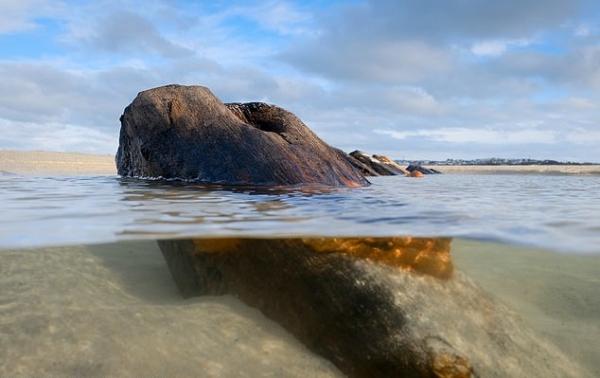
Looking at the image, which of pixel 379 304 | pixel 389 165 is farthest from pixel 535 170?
pixel 379 304

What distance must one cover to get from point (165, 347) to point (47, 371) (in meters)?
0.55

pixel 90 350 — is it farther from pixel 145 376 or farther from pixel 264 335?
pixel 264 335

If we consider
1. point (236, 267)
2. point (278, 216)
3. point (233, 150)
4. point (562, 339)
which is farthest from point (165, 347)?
point (233, 150)

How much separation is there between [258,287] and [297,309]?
0.31 m

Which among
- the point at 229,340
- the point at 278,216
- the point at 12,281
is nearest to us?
the point at 229,340

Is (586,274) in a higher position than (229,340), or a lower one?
→ higher

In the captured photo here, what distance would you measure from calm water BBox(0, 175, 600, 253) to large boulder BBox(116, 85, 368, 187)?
767mm

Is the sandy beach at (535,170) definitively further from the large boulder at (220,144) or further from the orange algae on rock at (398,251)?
the orange algae on rock at (398,251)

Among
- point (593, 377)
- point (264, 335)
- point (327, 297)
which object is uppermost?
point (327, 297)

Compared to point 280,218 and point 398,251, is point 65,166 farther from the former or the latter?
point 398,251

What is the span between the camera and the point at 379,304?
9.20 ft

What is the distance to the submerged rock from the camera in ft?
8.70

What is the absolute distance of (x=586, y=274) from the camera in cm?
342

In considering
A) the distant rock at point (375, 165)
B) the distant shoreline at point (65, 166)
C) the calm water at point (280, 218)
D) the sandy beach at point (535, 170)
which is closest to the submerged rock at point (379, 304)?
the calm water at point (280, 218)
